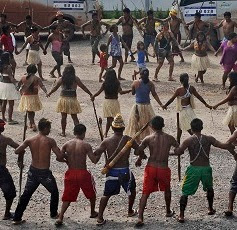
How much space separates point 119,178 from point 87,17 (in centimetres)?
1683

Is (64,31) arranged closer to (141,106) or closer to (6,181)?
(141,106)

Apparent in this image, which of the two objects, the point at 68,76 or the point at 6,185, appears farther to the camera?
the point at 68,76

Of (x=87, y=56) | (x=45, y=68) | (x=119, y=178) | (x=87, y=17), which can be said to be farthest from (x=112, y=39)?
(x=119, y=178)

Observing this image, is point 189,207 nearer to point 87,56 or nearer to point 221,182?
point 221,182

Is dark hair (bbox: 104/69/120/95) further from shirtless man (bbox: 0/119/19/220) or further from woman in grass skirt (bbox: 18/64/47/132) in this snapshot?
shirtless man (bbox: 0/119/19/220)

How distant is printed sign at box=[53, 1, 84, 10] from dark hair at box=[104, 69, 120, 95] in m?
12.8

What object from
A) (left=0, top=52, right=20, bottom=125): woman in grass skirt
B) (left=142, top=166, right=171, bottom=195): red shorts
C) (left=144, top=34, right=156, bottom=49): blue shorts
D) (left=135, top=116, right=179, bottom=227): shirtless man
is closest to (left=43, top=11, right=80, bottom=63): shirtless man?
(left=144, top=34, right=156, bottom=49): blue shorts

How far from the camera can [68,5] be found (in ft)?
86.5

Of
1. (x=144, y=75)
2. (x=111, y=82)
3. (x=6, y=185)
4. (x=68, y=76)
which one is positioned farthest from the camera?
(x=68, y=76)

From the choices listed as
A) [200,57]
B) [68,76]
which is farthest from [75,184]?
[200,57]

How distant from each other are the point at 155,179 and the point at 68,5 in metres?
17.0

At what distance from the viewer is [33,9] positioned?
86.3ft

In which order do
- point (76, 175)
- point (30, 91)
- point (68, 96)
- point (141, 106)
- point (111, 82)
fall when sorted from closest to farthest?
point (76, 175) → point (141, 106) → point (111, 82) → point (68, 96) → point (30, 91)

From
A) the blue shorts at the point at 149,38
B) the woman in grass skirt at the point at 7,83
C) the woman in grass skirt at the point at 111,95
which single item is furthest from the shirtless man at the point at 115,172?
the blue shorts at the point at 149,38
